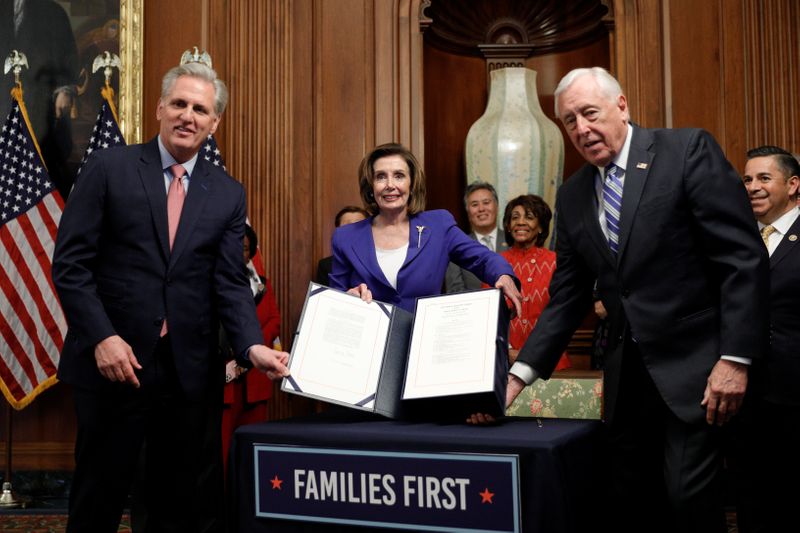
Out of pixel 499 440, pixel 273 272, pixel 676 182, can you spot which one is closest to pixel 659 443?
pixel 499 440

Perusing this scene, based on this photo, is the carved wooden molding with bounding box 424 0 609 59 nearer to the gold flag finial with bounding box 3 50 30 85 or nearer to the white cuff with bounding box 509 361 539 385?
the gold flag finial with bounding box 3 50 30 85

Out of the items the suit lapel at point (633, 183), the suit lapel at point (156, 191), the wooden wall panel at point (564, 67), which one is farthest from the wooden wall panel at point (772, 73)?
the suit lapel at point (156, 191)

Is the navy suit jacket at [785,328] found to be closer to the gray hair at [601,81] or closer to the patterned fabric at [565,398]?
the patterned fabric at [565,398]

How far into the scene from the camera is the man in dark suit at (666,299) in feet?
6.47

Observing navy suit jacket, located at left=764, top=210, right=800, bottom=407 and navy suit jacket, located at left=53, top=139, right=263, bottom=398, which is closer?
navy suit jacket, located at left=53, top=139, right=263, bottom=398

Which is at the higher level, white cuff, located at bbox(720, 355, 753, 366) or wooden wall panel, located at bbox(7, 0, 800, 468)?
wooden wall panel, located at bbox(7, 0, 800, 468)

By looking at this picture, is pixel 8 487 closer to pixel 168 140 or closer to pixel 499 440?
pixel 168 140

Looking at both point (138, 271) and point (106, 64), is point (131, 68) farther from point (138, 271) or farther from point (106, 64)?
point (138, 271)

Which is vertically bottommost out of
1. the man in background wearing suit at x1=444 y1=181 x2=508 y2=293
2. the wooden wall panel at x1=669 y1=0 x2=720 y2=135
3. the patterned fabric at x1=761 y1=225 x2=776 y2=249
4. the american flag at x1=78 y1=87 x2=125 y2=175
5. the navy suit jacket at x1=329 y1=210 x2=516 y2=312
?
the navy suit jacket at x1=329 y1=210 x2=516 y2=312

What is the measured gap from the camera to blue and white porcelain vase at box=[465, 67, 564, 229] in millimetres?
5367

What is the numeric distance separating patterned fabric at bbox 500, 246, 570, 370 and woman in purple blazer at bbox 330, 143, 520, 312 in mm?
1394

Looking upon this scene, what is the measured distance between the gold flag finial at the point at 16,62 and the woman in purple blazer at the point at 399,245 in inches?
130

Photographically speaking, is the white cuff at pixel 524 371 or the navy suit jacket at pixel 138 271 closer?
the navy suit jacket at pixel 138 271

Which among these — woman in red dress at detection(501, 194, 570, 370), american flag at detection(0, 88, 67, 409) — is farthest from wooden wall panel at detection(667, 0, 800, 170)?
american flag at detection(0, 88, 67, 409)
